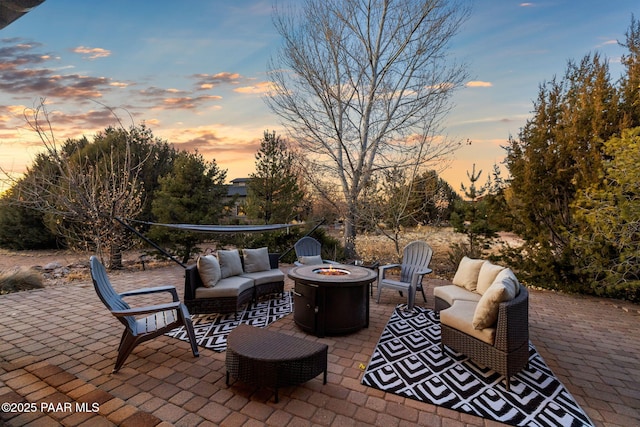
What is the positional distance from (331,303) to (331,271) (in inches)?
24.6

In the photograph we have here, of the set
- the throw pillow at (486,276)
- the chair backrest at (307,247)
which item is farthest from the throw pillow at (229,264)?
the throw pillow at (486,276)

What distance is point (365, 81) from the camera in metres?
7.64

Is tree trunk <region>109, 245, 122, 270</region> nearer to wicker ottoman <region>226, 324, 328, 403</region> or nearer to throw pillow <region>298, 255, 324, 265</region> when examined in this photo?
throw pillow <region>298, 255, 324, 265</region>

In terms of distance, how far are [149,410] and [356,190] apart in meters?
6.52

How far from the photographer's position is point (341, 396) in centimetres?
230

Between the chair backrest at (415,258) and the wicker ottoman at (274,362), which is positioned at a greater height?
the chair backrest at (415,258)

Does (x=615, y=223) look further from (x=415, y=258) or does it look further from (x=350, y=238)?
(x=350, y=238)

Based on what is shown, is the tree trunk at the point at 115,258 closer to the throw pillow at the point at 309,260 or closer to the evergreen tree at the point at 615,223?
the throw pillow at the point at 309,260

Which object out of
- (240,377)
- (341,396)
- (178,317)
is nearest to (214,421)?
(240,377)

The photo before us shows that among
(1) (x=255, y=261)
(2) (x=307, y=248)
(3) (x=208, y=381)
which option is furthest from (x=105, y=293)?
(2) (x=307, y=248)

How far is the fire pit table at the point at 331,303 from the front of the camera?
3.45 m

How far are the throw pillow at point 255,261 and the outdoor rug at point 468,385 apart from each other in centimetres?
238

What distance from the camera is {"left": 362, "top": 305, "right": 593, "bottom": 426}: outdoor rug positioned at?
84.3 inches

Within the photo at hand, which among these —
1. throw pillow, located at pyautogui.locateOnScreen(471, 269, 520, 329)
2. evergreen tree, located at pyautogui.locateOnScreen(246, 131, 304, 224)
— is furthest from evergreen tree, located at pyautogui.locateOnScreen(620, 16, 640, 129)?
evergreen tree, located at pyautogui.locateOnScreen(246, 131, 304, 224)
